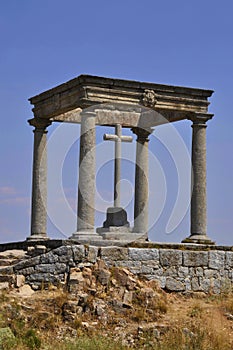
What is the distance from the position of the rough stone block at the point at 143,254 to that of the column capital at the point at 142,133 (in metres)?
11.2

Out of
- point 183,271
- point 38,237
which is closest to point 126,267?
point 183,271

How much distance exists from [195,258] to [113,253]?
285cm

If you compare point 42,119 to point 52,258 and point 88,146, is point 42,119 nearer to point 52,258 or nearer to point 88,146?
point 88,146

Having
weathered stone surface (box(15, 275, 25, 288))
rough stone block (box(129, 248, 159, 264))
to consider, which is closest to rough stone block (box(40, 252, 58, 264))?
weathered stone surface (box(15, 275, 25, 288))

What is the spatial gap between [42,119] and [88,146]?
200 inches

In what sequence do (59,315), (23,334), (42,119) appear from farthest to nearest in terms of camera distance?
(42,119) → (59,315) → (23,334)

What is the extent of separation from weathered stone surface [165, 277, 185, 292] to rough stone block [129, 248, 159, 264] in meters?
0.70

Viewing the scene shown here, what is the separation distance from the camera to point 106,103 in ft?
99.5

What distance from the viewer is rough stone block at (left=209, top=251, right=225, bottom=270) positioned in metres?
25.6

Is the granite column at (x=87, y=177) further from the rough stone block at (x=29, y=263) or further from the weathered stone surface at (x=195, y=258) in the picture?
the rough stone block at (x=29, y=263)

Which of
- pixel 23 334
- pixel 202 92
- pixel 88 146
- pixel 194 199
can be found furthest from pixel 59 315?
pixel 202 92

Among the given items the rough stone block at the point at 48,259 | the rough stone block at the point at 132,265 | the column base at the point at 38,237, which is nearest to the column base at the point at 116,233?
the column base at the point at 38,237

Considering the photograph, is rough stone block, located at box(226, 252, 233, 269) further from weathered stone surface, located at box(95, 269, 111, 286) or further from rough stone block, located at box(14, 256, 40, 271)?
rough stone block, located at box(14, 256, 40, 271)

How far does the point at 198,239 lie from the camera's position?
31.0m
